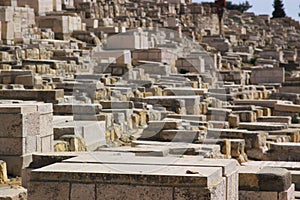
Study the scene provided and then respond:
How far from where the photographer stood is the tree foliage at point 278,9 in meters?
77.3

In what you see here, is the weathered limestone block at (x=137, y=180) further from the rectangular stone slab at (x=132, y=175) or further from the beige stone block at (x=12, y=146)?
the beige stone block at (x=12, y=146)

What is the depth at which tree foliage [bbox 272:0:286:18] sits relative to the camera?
254 feet

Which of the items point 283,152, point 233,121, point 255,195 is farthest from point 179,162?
point 233,121

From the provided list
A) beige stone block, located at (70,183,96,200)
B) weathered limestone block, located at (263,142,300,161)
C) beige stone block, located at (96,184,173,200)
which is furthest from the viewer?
weathered limestone block, located at (263,142,300,161)

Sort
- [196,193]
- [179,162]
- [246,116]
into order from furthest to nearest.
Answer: [246,116], [179,162], [196,193]

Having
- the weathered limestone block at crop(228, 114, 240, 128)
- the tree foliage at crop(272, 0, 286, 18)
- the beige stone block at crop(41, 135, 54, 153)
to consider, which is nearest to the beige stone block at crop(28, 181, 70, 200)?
the beige stone block at crop(41, 135, 54, 153)

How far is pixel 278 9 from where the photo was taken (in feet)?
256

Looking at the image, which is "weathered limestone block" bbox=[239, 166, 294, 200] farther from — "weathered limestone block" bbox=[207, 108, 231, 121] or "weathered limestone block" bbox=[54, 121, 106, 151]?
"weathered limestone block" bbox=[207, 108, 231, 121]

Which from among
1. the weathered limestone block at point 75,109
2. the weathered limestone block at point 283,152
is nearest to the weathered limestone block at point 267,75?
the weathered limestone block at point 283,152

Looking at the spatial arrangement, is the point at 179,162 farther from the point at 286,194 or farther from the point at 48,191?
the point at 286,194

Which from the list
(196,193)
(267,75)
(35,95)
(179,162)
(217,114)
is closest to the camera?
(196,193)

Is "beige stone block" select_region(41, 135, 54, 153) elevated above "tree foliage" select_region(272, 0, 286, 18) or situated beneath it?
situated beneath

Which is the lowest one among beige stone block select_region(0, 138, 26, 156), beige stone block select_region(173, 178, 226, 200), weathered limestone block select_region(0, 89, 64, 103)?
beige stone block select_region(173, 178, 226, 200)

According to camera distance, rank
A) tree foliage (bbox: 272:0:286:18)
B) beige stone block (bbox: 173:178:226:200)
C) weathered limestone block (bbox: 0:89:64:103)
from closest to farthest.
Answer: beige stone block (bbox: 173:178:226:200) → weathered limestone block (bbox: 0:89:64:103) → tree foliage (bbox: 272:0:286:18)
